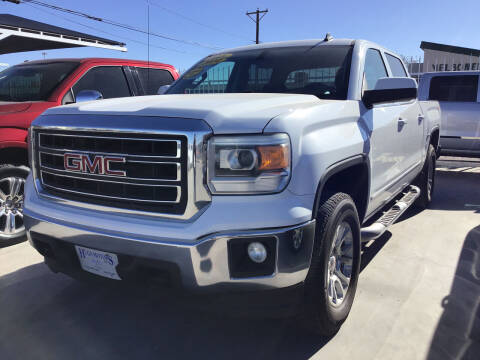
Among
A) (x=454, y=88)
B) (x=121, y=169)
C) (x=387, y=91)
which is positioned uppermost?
(x=454, y=88)

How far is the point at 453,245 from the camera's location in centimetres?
418

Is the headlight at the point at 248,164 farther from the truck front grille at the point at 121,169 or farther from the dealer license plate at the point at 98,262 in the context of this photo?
the dealer license plate at the point at 98,262

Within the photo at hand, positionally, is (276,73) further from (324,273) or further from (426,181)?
(426,181)

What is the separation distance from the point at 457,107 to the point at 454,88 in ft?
1.84

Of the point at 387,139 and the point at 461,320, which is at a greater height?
the point at 387,139

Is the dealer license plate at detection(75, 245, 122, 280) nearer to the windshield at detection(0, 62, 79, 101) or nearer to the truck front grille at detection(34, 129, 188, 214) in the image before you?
the truck front grille at detection(34, 129, 188, 214)

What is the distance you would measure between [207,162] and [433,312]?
1946mm

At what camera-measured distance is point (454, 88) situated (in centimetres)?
841

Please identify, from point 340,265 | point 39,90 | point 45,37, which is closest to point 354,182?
point 340,265

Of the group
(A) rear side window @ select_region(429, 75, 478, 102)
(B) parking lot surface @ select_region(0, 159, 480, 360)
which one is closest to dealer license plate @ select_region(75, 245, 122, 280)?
(B) parking lot surface @ select_region(0, 159, 480, 360)

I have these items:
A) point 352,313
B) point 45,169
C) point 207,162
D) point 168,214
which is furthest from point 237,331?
point 45,169

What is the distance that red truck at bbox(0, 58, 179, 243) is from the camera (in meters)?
4.11

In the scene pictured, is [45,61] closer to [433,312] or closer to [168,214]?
[168,214]

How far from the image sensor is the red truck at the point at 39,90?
411 centimetres
